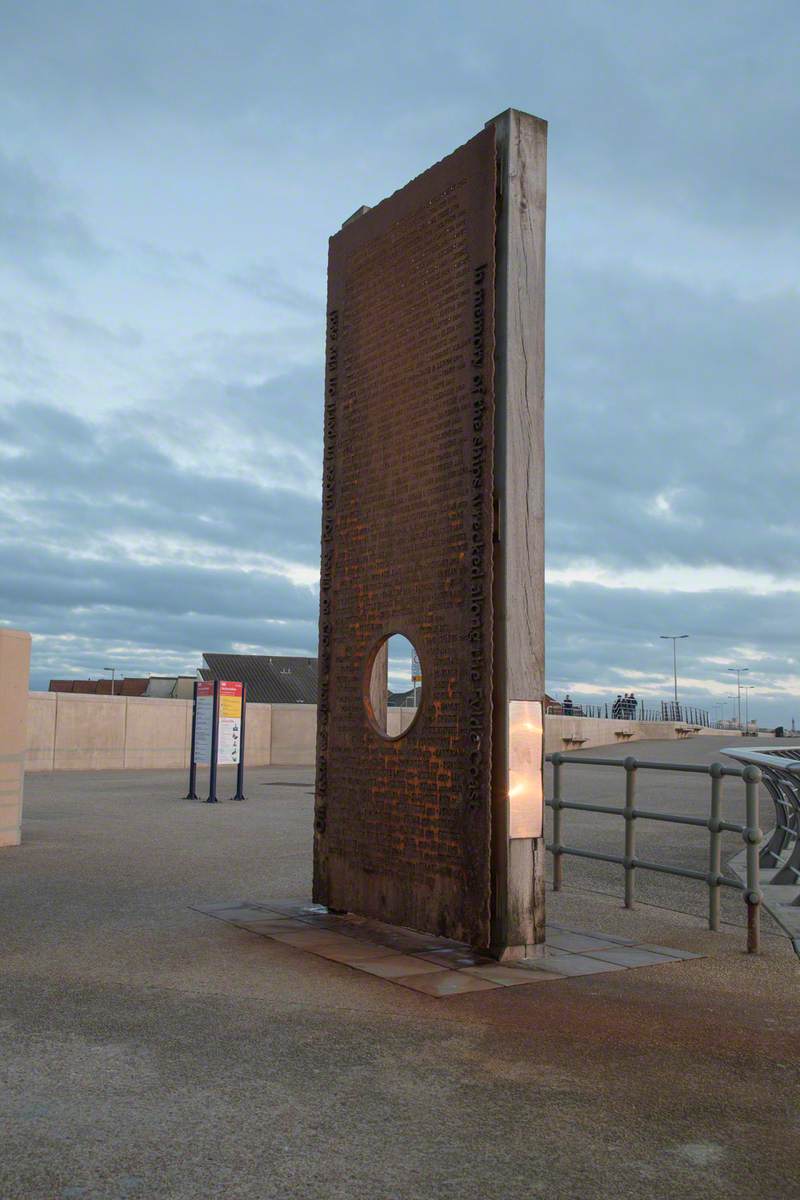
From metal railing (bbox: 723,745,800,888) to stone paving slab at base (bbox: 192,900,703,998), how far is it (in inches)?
79.8

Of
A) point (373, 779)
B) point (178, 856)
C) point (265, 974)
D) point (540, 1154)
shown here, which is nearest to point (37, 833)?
point (178, 856)

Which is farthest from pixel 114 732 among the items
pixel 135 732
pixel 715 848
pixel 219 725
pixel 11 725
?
pixel 715 848

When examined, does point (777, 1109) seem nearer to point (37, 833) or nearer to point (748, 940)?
point (748, 940)

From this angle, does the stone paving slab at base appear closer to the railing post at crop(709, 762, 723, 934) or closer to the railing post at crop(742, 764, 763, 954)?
the railing post at crop(742, 764, 763, 954)

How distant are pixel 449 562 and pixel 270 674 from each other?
72.1m

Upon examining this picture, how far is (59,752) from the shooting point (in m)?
23.0

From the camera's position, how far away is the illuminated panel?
619 centimetres

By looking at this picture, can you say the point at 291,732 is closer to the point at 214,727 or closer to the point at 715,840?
the point at 214,727

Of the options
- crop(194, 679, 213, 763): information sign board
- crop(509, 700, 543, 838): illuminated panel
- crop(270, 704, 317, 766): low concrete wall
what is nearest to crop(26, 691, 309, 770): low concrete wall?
crop(270, 704, 317, 766): low concrete wall

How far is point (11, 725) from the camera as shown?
440 inches

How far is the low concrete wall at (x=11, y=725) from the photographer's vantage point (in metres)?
11.0

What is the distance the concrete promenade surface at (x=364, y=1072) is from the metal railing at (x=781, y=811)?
1.43 meters

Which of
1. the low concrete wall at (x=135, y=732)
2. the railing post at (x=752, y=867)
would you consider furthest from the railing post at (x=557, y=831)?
the low concrete wall at (x=135, y=732)

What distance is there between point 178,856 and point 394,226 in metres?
6.18
